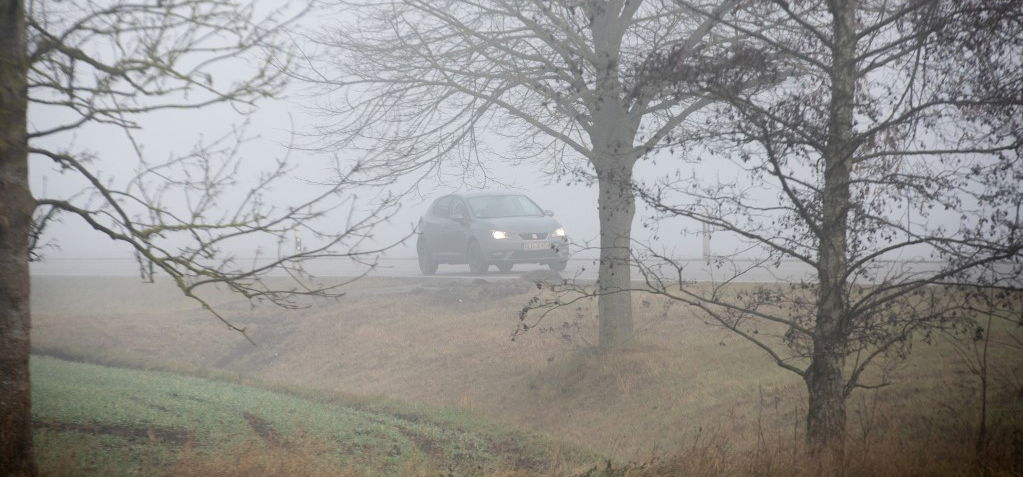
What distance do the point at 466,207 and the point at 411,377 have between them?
5.74 meters

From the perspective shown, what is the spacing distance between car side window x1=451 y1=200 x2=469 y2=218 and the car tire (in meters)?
0.72

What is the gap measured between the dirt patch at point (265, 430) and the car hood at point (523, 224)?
9.73m

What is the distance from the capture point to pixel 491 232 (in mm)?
17969

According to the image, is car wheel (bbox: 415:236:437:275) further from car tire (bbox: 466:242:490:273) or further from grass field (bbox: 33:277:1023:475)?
car tire (bbox: 466:242:490:273)

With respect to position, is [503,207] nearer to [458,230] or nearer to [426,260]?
[458,230]

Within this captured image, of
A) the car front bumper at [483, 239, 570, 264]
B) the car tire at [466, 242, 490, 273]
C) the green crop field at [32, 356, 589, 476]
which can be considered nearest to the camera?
the green crop field at [32, 356, 589, 476]

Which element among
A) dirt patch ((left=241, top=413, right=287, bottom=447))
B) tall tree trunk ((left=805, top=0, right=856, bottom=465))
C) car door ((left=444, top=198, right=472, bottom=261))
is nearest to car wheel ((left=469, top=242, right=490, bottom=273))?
car door ((left=444, top=198, right=472, bottom=261))

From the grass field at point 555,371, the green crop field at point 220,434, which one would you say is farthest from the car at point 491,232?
the green crop field at point 220,434

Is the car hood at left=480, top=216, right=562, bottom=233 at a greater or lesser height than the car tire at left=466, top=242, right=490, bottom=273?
greater

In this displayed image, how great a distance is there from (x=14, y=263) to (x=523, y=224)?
1252 centimetres

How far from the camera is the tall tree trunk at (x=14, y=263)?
228 inches

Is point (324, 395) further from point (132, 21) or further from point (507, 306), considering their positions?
point (132, 21)

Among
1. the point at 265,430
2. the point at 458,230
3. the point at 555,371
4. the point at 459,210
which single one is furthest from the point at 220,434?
the point at 459,210

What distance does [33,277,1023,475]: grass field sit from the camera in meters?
7.59
